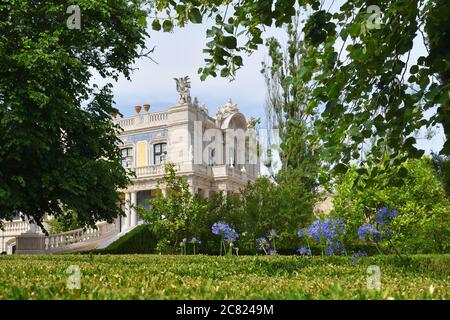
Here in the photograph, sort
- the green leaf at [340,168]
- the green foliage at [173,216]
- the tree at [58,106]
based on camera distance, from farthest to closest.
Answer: the green foliage at [173,216], the tree at [58,106], the green leaf at [340,168]

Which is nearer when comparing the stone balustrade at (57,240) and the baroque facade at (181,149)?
the stone balustrade at (57,240)

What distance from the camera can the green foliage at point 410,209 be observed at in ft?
74.2

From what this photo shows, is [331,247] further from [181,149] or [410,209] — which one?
[181,149]

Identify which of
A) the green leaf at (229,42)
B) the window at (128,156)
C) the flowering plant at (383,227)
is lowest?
the flowering plant at (383,227)

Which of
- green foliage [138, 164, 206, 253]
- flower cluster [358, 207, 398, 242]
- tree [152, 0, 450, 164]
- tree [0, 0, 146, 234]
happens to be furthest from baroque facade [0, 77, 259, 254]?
tree [152, 0, 450, 164]

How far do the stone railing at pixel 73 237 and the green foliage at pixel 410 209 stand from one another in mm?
14043

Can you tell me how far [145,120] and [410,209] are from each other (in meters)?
22.5

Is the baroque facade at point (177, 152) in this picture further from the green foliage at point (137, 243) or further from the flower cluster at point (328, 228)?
the flower cluster at point (328, 228)

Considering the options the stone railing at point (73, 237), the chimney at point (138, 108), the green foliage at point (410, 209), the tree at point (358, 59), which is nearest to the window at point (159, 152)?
the chimney at point (138, 108)

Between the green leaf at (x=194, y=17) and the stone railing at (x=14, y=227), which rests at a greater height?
the green leaf at (x=194, y=17)

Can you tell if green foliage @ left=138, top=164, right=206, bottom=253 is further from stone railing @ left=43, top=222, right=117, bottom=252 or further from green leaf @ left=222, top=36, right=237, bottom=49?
green leaf @ left=222, top=36, right=237, bottom=49

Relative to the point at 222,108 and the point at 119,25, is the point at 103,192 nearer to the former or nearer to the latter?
the point at 119,25

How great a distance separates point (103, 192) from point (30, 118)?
368 cm

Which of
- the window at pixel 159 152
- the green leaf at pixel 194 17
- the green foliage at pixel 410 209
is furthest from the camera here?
the window at pixel 159 152
